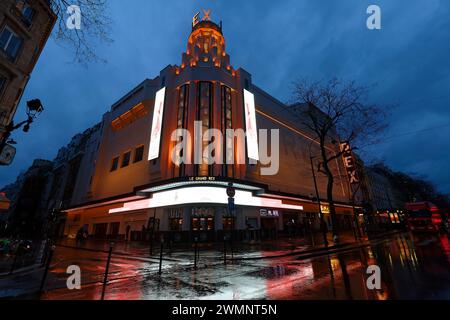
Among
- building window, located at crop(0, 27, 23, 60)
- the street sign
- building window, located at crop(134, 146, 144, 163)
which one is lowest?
the street sign

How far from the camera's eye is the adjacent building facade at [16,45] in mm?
15016

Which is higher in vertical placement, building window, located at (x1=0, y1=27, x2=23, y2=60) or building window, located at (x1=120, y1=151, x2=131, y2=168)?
building window, located at (x1=0, y1=27, x2=23, y2=60)

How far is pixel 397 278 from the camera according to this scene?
19.8ft

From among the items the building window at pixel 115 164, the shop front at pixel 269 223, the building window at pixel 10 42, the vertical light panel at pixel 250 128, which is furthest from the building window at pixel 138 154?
the shop front at pixel 269 223

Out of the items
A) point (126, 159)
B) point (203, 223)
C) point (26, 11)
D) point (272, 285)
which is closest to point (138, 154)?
point (126, 159)

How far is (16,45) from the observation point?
53.1 ft

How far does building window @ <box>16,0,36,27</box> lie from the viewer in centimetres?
1608

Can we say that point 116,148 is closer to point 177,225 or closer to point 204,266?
point 177,225

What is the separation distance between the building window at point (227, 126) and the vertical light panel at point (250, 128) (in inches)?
88.8

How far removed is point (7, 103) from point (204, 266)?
18840 mm

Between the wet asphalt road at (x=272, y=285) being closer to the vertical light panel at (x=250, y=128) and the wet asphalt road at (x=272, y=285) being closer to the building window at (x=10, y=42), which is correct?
the building window at (x=10, y=42)

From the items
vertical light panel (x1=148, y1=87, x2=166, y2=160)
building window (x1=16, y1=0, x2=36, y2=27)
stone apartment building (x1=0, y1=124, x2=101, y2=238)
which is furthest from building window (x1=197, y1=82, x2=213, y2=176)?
stone apartment building (x1=0, y1=124, x2=101, y2=238)

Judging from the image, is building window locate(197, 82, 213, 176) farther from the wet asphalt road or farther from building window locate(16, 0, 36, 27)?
the wet asphalt road

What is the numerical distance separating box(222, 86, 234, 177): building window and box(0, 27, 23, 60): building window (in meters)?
19.6
